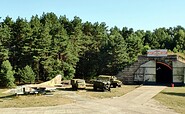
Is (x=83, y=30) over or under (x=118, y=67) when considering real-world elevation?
over

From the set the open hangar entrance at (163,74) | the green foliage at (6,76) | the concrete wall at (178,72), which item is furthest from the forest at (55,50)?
the concrete wall at (178,72)

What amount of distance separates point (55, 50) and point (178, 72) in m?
22.9

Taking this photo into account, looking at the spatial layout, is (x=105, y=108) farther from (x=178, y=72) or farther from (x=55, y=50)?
(x=55, y=50)

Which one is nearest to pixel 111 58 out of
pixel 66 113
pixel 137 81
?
pixel 137 81

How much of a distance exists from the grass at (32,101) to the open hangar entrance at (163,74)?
2696 cm

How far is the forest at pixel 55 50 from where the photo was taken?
174 feet

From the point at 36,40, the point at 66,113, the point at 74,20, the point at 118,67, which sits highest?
the point at 74,20

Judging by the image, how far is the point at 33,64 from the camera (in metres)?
56.7

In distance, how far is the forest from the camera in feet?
174

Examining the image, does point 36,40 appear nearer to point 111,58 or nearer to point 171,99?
point 111,58

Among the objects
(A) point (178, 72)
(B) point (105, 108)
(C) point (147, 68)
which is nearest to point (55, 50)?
(C) point (147, 68)

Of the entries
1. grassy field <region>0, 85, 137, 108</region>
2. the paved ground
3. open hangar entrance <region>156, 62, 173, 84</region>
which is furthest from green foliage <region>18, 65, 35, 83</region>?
open hangar entrance <region>156, 62, 173, 84</region>

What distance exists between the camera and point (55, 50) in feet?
186

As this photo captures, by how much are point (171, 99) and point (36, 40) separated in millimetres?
27921
